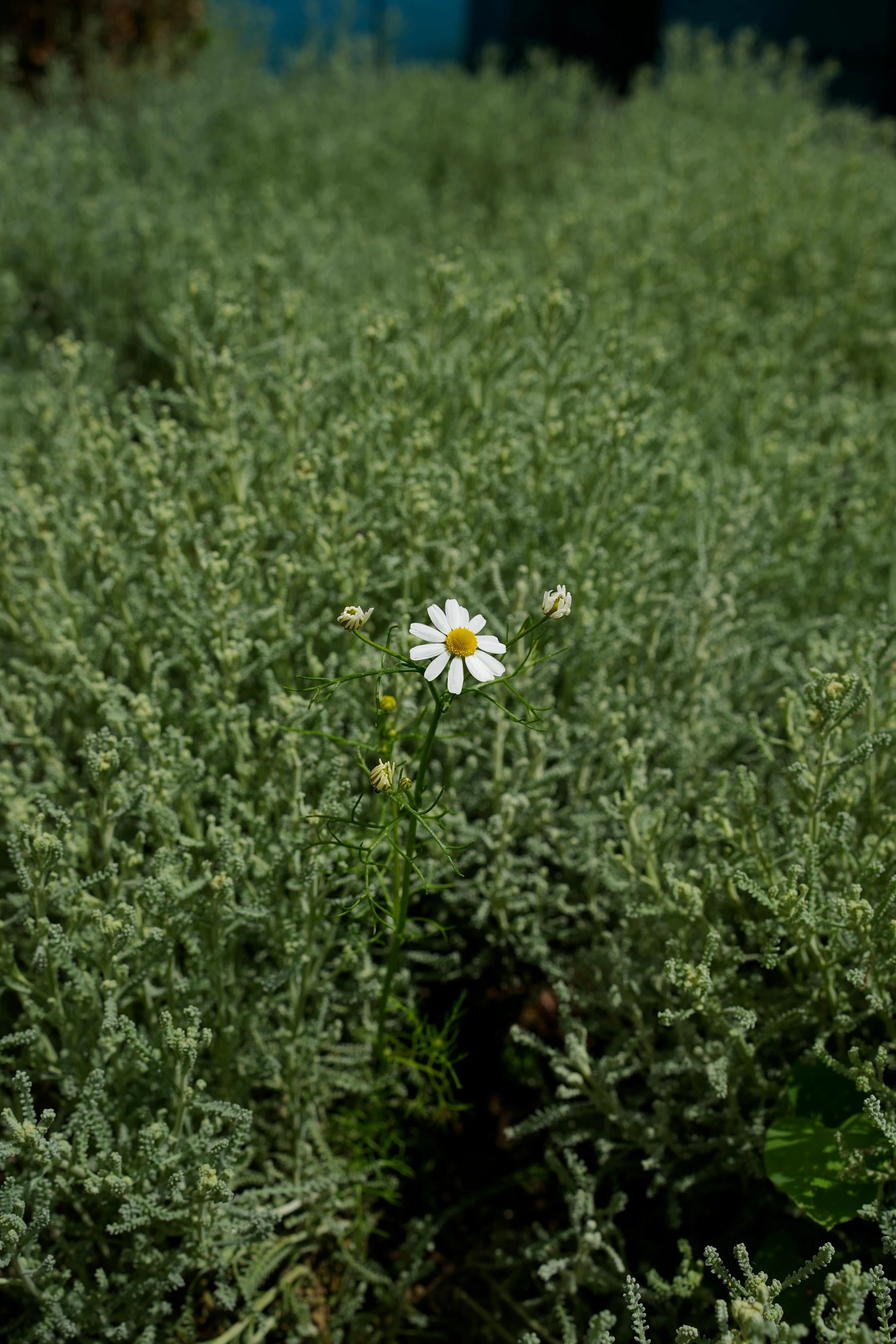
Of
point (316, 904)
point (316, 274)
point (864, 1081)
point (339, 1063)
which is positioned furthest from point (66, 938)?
point (316, 274)

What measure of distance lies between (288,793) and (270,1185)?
0.75 m

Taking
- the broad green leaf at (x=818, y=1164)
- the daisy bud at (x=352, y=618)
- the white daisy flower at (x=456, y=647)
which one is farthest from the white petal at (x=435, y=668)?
the broad green leaf at (x=818, y=1164)

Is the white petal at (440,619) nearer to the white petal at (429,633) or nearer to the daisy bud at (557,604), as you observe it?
the white petal at (429,633)

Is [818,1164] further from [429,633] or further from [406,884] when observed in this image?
[429,633]

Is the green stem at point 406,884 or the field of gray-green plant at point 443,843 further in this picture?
the field of gray-green plant at point 443,843

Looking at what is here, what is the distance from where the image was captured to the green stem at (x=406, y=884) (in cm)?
158

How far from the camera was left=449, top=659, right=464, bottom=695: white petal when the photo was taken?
150 cm

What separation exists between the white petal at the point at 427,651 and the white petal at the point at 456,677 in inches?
1.2

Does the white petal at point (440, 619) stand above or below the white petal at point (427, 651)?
above

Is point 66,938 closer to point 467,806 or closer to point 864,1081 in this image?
point 467,806

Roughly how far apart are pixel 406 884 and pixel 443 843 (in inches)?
14.7

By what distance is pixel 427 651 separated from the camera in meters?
1.54

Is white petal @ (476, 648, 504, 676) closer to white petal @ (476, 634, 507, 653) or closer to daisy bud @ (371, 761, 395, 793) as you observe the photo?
white petal @ (476, 634, 507, 653)

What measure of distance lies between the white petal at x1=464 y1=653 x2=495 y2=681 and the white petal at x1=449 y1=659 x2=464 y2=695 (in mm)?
14
